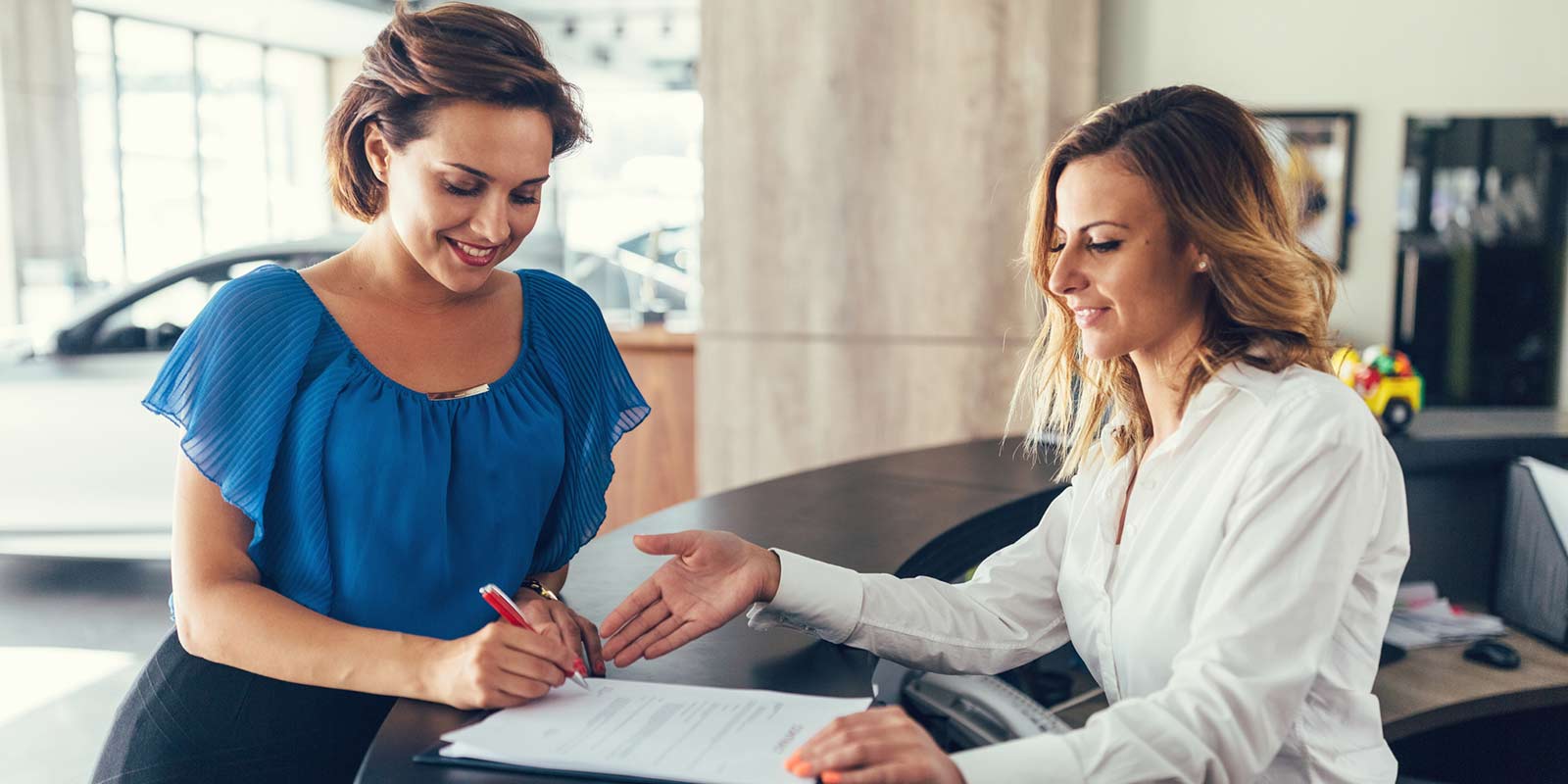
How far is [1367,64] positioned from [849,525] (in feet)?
11.9

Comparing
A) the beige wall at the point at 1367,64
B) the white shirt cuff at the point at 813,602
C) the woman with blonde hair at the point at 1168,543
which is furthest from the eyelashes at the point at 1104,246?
the beige wall at the point at 1367,64

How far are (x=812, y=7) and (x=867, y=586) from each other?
3669 mm

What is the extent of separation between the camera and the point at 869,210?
188 inches

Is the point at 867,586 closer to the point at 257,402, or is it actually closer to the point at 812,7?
the point at 257,402

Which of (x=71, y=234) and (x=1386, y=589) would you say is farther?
(x=71, y=234)

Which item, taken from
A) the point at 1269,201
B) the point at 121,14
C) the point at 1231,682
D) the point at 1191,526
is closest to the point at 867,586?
the point at 1191,526

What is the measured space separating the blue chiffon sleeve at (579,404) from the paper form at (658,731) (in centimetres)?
42

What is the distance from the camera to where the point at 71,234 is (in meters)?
9.06

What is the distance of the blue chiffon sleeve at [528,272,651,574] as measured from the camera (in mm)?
1661

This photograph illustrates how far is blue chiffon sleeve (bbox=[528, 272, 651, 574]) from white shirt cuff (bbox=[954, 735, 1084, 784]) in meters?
0.73

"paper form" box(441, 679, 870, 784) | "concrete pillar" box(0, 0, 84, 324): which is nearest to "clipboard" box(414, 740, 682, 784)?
"paper form" box(441, 679, 870, 784)

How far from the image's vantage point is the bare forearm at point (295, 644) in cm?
124

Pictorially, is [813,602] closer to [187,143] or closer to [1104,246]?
[1104,246]

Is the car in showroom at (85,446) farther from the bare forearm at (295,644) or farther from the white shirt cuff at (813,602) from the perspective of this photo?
the white shirt cuff at (813,602)
